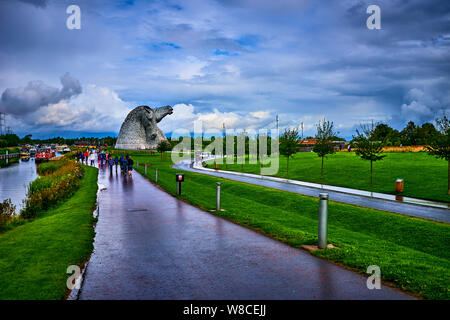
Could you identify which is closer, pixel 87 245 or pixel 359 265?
pixel 359 265

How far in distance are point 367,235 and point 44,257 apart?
32.0ft

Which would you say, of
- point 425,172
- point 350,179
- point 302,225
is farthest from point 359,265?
point 425,172

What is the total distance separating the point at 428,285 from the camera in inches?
229

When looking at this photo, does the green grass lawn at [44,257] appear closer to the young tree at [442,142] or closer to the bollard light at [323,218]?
the bollard light at [323,218]

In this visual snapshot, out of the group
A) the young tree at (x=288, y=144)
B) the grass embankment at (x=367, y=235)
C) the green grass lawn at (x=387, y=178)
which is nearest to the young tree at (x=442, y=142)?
the green grass lawn at (x=387, y=178)

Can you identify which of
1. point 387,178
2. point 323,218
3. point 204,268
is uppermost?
point 323,218

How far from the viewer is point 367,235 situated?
11.7 m

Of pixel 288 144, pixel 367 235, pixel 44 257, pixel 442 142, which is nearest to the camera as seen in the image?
pixel 44 257

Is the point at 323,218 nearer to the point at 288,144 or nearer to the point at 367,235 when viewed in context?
the point at 367,235

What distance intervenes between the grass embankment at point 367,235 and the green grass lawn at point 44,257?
4.94m

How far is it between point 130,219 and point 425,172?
2677 cm

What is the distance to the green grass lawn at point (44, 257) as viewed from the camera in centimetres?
576

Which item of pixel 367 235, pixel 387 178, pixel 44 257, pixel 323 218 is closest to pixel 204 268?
pixel 323 218
